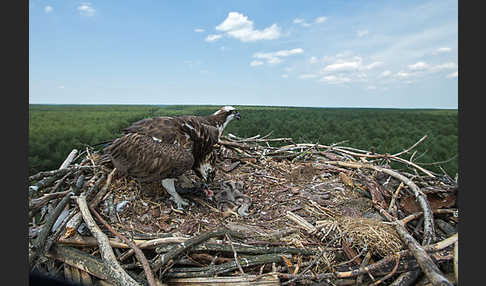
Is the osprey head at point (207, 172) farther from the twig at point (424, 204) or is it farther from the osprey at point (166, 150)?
the twig at point (424, 204)

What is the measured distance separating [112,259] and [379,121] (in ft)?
38.3

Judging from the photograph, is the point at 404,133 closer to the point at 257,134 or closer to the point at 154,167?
the point at 257,134

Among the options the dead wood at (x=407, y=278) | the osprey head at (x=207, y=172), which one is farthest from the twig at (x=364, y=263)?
the osprey head at (x=207, y=172)

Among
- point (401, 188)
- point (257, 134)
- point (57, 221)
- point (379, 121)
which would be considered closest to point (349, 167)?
point (401, 188)

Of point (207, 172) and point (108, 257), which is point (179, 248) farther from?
point (207, 172)

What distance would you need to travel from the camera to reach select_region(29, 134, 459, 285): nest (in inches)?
64.7

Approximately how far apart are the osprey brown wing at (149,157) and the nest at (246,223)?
268 mm

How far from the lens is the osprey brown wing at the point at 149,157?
246cm

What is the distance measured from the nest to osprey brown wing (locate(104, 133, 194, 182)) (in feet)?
0.88

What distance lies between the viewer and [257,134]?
4719 millimetres

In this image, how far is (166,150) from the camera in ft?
8.23

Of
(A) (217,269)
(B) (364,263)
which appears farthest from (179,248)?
(B) (364,263)

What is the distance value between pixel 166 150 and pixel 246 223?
1048 mm

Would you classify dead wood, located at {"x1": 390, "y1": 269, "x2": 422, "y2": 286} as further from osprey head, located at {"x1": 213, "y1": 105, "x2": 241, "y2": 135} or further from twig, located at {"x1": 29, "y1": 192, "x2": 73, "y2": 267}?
osprey head, located at {"x1": 213, "y1": 105, "x2": 241, "y2": 135}
